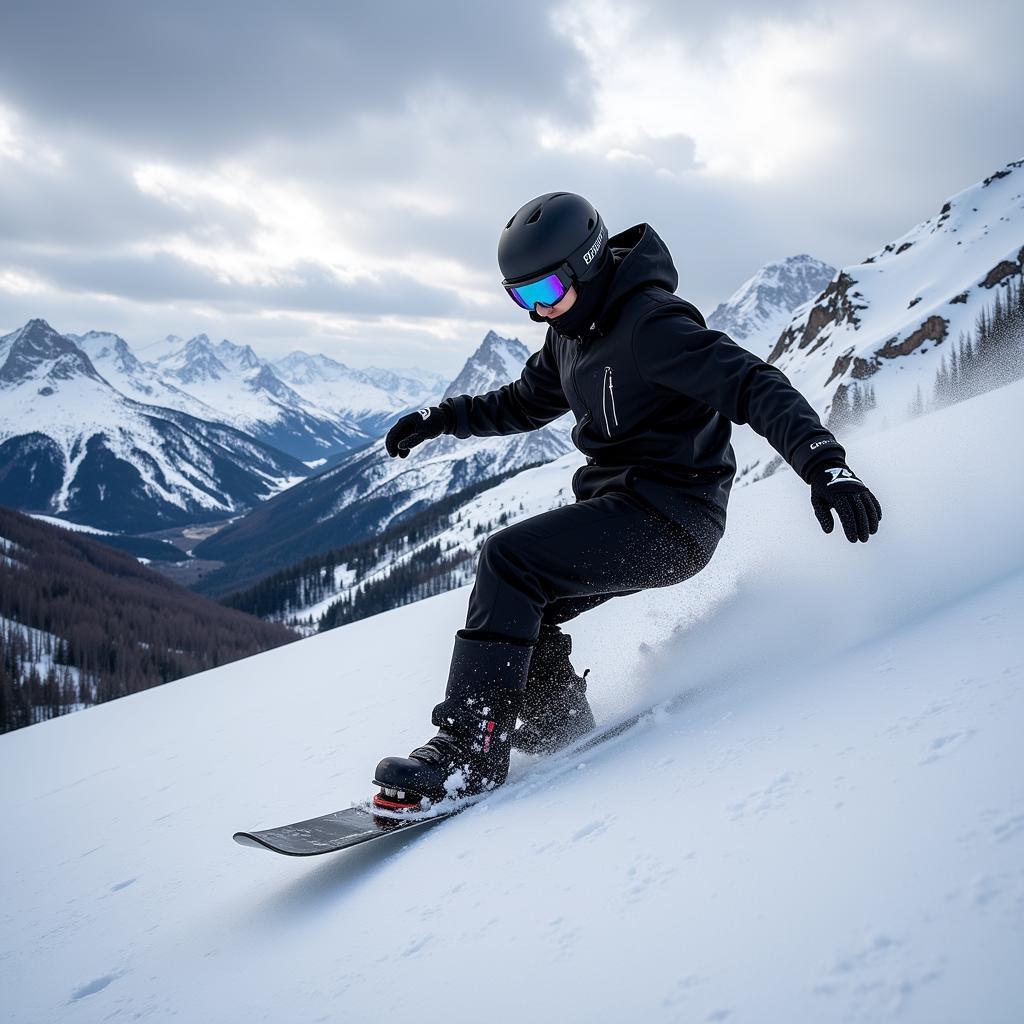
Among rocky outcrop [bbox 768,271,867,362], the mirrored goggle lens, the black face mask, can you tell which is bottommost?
the black face mask

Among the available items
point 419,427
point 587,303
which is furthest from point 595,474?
point 419,427

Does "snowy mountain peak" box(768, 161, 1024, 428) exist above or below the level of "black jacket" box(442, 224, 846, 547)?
above

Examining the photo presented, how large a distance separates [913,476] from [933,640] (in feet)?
6.77

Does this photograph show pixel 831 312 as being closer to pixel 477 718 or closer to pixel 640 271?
pixel 640 271

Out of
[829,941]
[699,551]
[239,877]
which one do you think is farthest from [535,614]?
[829,941]

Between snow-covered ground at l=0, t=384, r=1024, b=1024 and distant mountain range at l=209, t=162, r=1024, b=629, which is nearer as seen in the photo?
snow-covered ground at l=0, t=384, r=1024, b=1024

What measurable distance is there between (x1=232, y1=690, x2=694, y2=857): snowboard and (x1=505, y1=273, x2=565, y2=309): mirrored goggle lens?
178 centimetres

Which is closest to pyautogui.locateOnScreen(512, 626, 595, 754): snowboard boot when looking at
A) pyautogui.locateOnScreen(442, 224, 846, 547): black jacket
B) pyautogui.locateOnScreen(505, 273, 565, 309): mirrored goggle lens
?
pyautogui.locateOnScreen(442, 224, 846, 547): black jacket

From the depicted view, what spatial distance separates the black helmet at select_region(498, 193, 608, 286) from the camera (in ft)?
10.2

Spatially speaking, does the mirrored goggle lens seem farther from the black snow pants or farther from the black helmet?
the black snow pants

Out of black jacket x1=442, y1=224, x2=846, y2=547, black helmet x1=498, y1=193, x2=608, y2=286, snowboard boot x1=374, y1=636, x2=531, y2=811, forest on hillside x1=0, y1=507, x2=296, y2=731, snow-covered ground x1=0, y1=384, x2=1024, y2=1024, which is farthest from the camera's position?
forest on hillside x1=0, y1=507, x2=296, y2=731

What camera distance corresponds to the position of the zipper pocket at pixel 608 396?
310 centimetres

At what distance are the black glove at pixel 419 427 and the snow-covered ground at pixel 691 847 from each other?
1637mm

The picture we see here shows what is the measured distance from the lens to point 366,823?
272 cm
